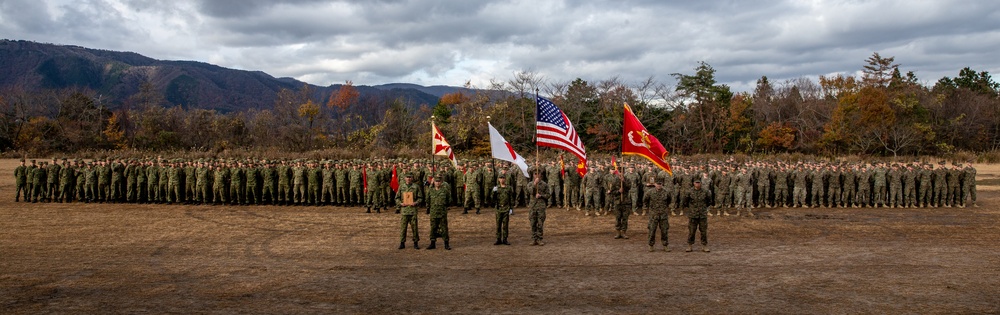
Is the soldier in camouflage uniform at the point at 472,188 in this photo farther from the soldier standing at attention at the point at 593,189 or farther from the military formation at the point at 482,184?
the soldier standing at attention at the point at 593,189

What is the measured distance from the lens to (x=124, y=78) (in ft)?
486

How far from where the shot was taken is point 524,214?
18.5m

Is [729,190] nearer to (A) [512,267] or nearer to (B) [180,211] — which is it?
(A) [512,267]

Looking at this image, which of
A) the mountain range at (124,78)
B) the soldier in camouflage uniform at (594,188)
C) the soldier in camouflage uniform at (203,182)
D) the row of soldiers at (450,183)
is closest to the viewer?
the soldier in camouflage uniform at (594,188)

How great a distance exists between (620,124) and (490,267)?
34.5 m

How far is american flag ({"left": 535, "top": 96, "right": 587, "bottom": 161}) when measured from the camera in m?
14.3

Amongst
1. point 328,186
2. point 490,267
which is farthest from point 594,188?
point 328,186

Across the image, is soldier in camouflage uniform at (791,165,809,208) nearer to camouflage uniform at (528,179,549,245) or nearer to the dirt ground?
the dirt ground

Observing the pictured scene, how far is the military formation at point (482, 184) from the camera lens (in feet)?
61.2

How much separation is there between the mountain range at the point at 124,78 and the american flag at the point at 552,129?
12364 centimetres

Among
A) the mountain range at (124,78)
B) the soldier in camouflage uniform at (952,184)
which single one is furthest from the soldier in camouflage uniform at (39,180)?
the mountain range at (124,78)

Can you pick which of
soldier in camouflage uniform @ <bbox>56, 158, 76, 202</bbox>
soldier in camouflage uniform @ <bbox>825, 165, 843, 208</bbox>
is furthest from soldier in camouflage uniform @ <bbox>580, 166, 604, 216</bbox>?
soldier in camouflage uniform @ <bbox>56, 158, 76, 202</bbox>

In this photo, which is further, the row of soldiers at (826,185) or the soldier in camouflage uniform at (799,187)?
the soldier in camouflage uniform at (799,187)

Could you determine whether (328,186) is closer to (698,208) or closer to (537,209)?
(537,209)
